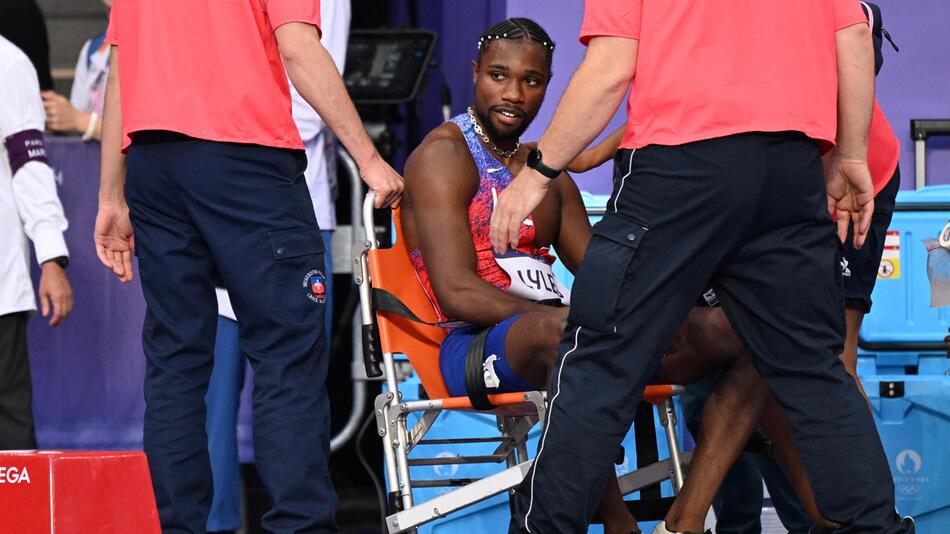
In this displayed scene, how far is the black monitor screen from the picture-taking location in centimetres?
602

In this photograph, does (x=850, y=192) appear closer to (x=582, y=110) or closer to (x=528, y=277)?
(x=582, y=110)

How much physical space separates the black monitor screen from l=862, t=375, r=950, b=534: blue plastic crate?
9.24 feet

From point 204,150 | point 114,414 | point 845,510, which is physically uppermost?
point 204,150

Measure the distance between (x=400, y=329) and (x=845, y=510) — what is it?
4.26 feet

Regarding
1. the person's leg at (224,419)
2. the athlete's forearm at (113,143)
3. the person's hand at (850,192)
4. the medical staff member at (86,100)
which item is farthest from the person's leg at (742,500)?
the medical staff member at (86,100)

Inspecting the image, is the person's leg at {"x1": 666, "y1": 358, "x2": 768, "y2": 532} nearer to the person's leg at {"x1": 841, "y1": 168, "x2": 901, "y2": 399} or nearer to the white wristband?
the person's leg at {"x1": 841, "y1": 168, "x2": 901, "y2": 399}

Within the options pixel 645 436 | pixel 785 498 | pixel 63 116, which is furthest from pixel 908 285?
pixel 63 116

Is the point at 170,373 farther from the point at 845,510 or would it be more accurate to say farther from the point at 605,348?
the point at 845,510

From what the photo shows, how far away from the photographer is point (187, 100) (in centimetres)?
306

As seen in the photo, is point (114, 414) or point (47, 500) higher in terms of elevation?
point (47, 500)

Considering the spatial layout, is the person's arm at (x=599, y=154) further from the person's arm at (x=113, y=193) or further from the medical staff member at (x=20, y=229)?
the medical staff member at (x=20, y=229)

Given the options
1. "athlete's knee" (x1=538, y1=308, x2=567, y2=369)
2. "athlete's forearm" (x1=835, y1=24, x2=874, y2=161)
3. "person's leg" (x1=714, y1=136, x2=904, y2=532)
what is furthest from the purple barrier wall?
"athlete's forearm" (x1=835, y1=24, x2=874, y2=161)

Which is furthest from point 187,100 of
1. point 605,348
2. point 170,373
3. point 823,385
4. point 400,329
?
point 823,385

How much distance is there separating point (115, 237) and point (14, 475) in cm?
117
